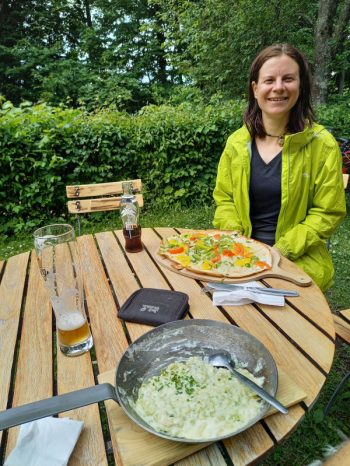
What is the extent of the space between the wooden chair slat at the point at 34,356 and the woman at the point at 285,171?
1281mm

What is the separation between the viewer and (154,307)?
4.01 feet

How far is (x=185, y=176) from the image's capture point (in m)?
5.21

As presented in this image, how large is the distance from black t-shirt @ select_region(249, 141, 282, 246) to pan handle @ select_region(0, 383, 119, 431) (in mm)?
1636

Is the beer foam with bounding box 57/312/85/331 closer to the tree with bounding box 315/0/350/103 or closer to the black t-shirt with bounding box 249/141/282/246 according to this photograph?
the black t-shirt with bounding box 249/141/282/246

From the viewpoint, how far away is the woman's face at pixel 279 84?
1.85 metres

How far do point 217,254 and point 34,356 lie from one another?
36.5 inches

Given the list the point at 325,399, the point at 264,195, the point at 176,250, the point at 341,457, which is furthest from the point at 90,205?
the point at 341,457

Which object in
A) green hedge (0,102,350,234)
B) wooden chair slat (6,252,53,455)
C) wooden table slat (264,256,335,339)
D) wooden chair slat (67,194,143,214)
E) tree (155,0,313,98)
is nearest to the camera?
wooden chair slat (6,252,53,455)

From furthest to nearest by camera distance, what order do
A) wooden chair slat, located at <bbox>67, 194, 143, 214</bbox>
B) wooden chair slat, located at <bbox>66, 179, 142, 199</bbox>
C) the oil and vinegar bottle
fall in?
wooden chair slat, located at <bbox>66, 179, 142, 199</bbox>, wooden chair slat, located at <bbox>67, 194, 143, 214</bbox>, the oil and vinegar bottle

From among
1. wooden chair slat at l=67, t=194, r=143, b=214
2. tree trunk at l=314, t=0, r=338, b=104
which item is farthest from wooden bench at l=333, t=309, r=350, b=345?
tree trunk at l=314, t=0, r=338, b=104

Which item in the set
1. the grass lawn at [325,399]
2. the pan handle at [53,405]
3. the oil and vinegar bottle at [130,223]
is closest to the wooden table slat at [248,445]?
the pan handle at [53,405]

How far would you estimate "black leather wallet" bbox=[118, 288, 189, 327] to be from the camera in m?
1.16

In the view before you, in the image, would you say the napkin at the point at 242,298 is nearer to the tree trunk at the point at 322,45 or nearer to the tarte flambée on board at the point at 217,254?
the tarte flambée on board at the point at 217,254

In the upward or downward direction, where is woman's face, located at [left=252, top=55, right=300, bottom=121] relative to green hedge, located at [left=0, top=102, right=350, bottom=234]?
upward
